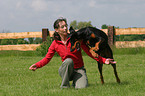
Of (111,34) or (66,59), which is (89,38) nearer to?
(66,59)

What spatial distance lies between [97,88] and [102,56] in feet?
2.08

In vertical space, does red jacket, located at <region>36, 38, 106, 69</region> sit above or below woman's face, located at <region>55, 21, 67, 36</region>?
below

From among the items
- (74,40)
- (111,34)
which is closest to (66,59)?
(74,40)

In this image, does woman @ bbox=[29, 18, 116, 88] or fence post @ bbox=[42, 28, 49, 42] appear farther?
fence post @ bbox=[42, 28, 49, 42]

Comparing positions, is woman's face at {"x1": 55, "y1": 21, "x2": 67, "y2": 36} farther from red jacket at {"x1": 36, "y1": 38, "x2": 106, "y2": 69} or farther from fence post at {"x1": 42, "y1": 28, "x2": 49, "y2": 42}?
fence post at {"x1": 42, "y1": 28, "x2": 49, "y2": 42}

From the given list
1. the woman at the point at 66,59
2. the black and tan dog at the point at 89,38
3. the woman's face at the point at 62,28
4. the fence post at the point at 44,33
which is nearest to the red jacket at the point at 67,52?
the woman at the point at 66,59

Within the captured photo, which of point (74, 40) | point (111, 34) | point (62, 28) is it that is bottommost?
point (74, 40)

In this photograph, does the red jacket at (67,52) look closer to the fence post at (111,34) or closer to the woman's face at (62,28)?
the woman's face at (62,28)

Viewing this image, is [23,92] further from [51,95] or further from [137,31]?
[137,31]

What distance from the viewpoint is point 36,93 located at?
4.26 meters

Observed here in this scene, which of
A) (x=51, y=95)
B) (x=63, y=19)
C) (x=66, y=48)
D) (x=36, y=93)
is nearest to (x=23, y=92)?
(x=36, y=93)

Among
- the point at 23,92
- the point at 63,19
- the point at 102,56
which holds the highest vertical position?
the point at 63,19

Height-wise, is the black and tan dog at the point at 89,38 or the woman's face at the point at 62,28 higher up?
the woman's face at the point at 62,28

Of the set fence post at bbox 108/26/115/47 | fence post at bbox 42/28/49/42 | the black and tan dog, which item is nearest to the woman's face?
the black and tan dog
